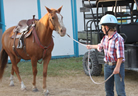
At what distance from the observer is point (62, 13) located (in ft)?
31.3

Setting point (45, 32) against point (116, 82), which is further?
point (45, 32)

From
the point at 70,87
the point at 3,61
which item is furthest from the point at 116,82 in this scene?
the point at 3,61

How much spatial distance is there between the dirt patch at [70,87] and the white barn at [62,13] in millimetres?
3424

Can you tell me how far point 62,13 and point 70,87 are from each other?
5187 millimetres

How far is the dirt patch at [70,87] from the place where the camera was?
15.3ft

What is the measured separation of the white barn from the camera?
8.84 meters

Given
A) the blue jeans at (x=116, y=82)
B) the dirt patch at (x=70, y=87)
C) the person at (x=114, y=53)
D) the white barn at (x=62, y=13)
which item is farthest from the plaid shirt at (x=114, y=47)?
the white barn at (x=62, y=13)

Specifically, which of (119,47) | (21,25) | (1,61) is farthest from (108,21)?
(1,61)

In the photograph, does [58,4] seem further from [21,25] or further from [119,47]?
[119,47]

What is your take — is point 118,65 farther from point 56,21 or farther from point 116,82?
point 56,21

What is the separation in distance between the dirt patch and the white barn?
3.42 metres

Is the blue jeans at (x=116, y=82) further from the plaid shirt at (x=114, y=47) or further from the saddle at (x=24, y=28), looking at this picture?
the saddle at (x=24, y=28)

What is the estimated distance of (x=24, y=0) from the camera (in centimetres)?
901

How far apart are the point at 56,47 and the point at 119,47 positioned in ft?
22.2
